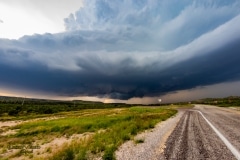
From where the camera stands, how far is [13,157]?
1795 centimetres

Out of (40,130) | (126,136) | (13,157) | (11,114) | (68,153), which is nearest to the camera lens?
(68,153)

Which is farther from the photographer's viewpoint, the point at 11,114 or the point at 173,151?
the point at 11,114

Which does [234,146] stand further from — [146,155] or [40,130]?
[40,130]

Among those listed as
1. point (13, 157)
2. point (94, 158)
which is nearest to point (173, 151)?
point (94, 158)

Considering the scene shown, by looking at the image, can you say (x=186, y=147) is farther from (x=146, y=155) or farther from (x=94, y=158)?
(x=94, y=158)

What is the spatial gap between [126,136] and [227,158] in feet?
23.6

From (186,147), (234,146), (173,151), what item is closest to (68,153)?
(173,151)

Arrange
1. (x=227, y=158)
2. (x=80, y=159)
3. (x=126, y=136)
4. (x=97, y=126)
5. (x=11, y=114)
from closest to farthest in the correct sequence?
(x=227, y=158)
(x=80, y=159)
(x=126, y=136)
(x=97, y=126)
(x=11, y=114)

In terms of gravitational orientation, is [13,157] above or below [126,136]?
below

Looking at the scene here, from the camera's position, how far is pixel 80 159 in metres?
9.65

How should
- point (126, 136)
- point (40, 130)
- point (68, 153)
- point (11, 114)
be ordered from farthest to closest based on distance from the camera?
point (11, 114) → point (40, 130) → point (126, 136) → point (68, 153)

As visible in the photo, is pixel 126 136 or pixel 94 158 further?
pixel 126 136

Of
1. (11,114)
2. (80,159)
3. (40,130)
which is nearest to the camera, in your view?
(80,159)

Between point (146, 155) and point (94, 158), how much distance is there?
2.21 meters
